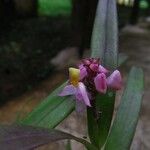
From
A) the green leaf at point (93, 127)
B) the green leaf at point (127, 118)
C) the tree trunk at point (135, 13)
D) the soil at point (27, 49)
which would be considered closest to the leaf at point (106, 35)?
the green leaf at point (127, 118)

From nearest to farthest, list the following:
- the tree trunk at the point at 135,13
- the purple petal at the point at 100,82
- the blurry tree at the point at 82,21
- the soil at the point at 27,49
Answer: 1. the purple petal at the point at 100,82
2. the soil at the point at 27,49
3. the blurry tree at the point at 82,21
4. the tree trunk at the point at 135,13

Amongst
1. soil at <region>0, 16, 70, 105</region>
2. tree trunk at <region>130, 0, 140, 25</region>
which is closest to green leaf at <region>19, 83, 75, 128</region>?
soil at <region>0, 16, 70, 105</region>

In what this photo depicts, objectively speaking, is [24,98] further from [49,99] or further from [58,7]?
[58,7]

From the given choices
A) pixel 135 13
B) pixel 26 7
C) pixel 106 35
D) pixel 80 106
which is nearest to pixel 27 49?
pixel 26 7

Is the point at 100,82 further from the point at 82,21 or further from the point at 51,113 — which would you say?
the point at 82,21

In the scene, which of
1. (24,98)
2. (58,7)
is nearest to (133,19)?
(58,7)

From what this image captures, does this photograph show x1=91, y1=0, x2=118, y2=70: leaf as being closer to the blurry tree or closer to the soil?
the soil

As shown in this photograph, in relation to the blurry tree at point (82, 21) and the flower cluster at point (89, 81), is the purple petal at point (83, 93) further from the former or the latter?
the blurry tree at point (82, 21)
